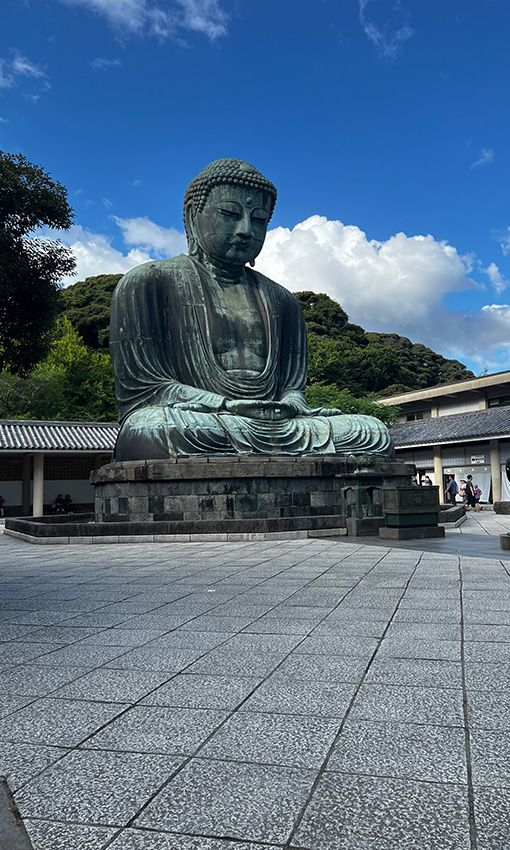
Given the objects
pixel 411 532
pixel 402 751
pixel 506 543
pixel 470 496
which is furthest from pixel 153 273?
pixel 470 496

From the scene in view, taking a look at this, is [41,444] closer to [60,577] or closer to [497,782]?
[60,577]

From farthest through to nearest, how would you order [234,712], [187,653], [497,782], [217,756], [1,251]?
1. [1,251]
2. [187,653]
3. [234,712]
4. [217,756]
5. [497,782]

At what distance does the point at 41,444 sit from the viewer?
19.4 metres

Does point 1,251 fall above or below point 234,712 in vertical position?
above

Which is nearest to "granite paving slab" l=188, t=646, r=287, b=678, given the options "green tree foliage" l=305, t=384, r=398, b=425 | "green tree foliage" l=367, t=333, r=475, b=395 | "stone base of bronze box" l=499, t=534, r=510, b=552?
"stone base of bronze box" l=499, t=534, r=510, b=552

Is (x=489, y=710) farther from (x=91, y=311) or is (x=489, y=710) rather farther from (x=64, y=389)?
(x=91, y=311)

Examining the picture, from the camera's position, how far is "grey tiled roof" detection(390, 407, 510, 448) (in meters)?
21.5

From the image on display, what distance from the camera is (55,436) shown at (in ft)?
67.2

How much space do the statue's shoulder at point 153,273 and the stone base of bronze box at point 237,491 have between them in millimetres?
3492

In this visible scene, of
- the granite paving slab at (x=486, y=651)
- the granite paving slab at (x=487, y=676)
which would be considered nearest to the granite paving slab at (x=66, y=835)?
the granite paving slab at (x=487, y=676)

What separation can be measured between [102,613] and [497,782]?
2.87 m

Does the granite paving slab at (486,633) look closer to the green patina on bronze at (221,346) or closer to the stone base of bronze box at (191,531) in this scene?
the stone base of bronze box at (191,531)

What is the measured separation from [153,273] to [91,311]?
24.1 m

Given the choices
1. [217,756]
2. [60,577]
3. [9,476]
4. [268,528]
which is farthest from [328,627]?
[9,476]
